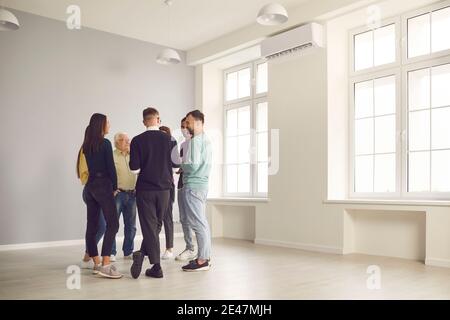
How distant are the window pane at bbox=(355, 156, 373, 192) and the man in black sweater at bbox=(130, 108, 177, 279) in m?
2.70

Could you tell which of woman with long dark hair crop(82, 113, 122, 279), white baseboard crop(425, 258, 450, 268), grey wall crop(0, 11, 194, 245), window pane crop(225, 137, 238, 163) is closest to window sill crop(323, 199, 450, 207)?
white baseboard crop(425, 258, 450, 268)

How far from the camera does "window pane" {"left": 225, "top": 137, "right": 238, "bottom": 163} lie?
287 inches

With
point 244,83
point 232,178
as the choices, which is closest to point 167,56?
point 244,83

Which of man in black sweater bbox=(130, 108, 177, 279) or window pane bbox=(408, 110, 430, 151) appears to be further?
window pane bbox=(408, 110, 430, 151)

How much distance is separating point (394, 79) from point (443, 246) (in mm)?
1937

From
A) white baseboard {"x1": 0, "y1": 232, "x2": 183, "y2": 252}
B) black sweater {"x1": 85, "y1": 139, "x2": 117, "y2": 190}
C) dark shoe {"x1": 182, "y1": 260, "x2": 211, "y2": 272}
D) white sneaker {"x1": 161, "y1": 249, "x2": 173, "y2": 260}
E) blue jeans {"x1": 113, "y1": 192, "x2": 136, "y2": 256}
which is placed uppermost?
black sweater {"x1": 85, "y1": 139, "x2": 117, "y2": 190}

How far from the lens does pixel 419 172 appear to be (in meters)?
4.80

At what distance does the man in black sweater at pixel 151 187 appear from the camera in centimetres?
354

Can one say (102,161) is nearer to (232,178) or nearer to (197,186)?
(197,186)

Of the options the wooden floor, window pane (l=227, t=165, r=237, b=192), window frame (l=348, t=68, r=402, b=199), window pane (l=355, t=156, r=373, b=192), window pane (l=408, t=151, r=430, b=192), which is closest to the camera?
the wooden floor

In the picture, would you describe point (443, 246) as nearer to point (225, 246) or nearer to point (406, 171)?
point (406, 171)

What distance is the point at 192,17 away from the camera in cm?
598

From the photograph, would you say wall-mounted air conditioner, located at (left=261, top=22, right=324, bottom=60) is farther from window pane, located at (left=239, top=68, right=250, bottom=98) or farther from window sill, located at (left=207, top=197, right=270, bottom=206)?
window sill, located at (left=207, top=197, right=270, bottom=206)
